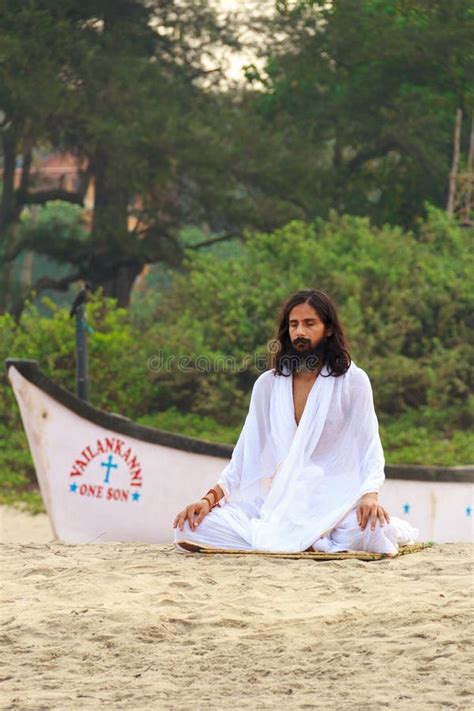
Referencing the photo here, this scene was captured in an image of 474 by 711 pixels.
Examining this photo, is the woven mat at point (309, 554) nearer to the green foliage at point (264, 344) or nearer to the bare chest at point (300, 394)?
the bare chest at point (300, 394)

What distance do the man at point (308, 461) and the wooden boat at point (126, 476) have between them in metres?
1.98

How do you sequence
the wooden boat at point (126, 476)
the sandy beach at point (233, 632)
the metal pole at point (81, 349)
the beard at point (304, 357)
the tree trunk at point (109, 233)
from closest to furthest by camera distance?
1. the sandy beach at point (233, 632)
2. the beard at point (304, 357)
3. the wooden boat at point (126, 476)
4. the metal pole at point (81, 349)
5. the tree trunk at point (109, 233)

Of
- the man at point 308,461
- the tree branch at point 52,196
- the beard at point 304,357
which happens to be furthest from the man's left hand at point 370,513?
the tree branch at point 52,196

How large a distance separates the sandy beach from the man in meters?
0.15

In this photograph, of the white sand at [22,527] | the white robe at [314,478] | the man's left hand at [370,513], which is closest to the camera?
the man's left hand at [370,513]

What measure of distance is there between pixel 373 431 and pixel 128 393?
897 centimetres

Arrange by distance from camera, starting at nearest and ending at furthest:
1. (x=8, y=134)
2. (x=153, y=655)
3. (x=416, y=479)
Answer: (x=153, y=655) < (x=416, y=479) < (x=8, y=134)

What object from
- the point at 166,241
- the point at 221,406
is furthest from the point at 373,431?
the point at 166,241

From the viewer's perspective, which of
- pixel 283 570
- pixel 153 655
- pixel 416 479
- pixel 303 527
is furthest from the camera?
pixel 416 479

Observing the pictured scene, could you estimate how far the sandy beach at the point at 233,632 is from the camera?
340cm

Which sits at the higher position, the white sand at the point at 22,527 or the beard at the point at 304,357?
the beard at the point at 304,357

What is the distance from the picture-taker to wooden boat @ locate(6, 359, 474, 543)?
25.2 feet

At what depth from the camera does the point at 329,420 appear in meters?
5.57

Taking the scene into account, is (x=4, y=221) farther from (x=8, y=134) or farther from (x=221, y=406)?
(x=221, y=406)
